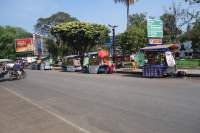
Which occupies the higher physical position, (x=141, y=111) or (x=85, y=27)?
(x=85, y=27)

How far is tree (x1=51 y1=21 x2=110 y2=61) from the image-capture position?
186ft

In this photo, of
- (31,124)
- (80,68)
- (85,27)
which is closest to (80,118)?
(31,124)

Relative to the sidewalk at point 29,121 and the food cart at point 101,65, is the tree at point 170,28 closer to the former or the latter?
the food cart at point 101,65

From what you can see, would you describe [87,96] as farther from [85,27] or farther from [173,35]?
[173,35]

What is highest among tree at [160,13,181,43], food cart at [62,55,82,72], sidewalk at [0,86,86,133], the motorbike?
tree at [160,13,181,43]

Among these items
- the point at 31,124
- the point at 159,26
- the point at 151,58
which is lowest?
the point at 31,124

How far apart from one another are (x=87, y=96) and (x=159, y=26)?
18.3 meters

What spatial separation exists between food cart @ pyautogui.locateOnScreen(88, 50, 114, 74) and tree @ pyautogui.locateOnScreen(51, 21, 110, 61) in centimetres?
1546

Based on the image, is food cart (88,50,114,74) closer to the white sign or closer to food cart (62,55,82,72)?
food cart (62,55,82,72)

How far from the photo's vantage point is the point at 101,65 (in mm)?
39938

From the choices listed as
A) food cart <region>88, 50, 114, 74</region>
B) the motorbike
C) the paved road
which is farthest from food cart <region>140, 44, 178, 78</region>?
the paved road

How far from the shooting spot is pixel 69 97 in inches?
716

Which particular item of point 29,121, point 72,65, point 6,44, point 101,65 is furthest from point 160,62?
point 6,44

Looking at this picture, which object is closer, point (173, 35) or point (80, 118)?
point (80, 118)
